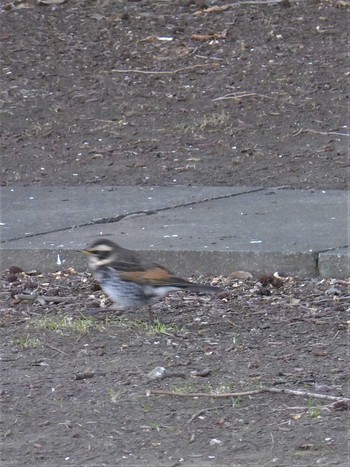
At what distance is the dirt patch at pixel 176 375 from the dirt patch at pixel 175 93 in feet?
7.63

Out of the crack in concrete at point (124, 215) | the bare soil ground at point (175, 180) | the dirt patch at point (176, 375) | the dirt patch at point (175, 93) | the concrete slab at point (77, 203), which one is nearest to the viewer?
the dirt patch at point (176, 375)

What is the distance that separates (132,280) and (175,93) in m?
4.77

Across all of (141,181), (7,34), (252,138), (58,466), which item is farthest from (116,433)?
(7,34)

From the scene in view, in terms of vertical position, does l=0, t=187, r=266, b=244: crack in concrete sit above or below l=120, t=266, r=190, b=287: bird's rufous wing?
below

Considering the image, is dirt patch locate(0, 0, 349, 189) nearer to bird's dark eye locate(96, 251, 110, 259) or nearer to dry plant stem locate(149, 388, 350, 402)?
bird's dark eye locate(96, 251, 110, 259)

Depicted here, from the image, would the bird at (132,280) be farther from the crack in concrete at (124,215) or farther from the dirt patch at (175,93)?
the dirt patch at (175,93)

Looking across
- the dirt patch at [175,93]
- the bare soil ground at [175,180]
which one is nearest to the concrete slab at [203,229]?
the bare soil ground at [175,180]

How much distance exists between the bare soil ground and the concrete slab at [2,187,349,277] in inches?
6.0

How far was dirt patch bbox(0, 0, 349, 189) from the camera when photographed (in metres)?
8.52

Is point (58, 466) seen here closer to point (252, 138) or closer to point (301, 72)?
point (252, 138)

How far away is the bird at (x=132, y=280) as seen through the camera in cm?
540

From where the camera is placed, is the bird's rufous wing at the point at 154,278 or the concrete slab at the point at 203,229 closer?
the bird's rufous wing at the point at 154,278

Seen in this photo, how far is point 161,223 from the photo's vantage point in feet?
23.1

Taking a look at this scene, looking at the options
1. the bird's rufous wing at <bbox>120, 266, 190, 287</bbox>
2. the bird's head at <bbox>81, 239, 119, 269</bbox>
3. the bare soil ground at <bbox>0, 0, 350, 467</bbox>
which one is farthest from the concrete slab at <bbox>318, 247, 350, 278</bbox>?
the bird's head at <bbox>81, 239, 119, 269</bbox>
